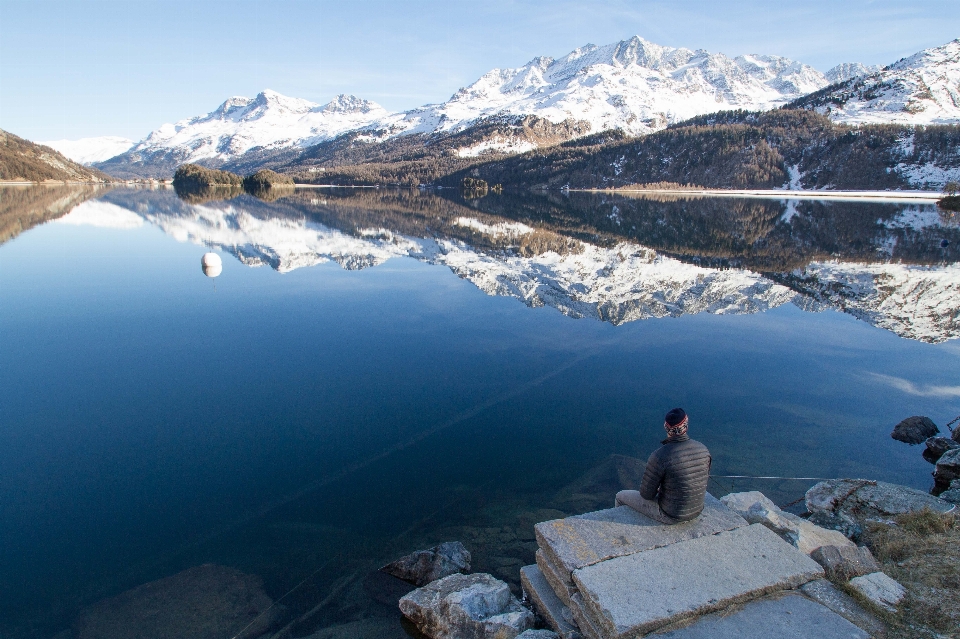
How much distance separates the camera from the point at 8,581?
7578 millimetres

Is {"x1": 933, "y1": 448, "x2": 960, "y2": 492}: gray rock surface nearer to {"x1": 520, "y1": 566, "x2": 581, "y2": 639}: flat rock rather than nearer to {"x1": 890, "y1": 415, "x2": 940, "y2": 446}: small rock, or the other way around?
{"x1": 890, "y1": 415, "x2": 940, "y2": 446}: small rock

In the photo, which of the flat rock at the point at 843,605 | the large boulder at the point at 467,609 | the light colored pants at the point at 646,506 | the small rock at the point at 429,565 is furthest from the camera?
the small rock at the point at 429,565

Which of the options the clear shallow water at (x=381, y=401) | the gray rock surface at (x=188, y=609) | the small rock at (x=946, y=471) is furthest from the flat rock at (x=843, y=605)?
the gray rock surface at (x=188, y=609)

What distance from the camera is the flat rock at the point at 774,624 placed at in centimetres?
574

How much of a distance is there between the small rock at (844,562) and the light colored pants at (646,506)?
6.20ft

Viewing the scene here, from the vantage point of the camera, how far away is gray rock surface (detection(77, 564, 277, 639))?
277 inches

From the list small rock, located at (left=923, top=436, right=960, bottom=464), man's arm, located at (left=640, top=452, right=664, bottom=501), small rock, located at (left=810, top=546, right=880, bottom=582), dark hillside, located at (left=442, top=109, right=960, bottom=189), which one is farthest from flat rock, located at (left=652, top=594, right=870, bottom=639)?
dark hillside, located at (left=442, top=109, right=960, bottom=189)

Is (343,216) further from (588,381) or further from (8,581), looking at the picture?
(8,581)

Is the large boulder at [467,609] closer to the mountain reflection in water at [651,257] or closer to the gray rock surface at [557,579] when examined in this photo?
the gray rock surface at [557,579]

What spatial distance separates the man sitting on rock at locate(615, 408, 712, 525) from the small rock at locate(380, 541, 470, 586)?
3.04m

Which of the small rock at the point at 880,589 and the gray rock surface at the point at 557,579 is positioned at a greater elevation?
the small rock at the point at 880,589

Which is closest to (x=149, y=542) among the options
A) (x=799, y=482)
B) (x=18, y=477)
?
(x=18, y=477)

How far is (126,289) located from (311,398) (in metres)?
17.2

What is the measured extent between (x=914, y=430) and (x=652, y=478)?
10011mm
